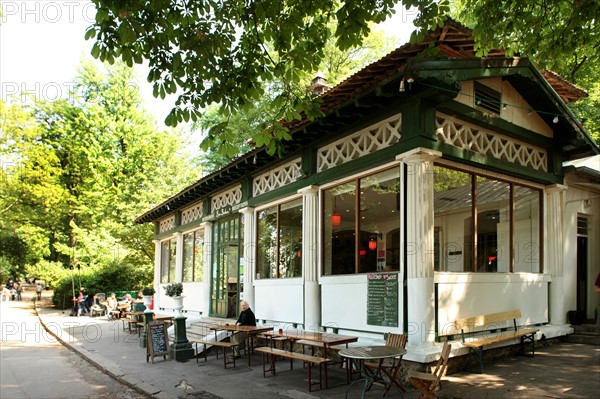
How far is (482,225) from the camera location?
9.06m

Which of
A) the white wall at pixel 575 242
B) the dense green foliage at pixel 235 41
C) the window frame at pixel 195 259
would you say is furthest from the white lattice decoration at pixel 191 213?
the white wall at pixel 575 242

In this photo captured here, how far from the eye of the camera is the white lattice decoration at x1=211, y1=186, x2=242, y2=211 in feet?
47.0

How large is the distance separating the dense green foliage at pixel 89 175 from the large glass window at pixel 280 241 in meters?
19.0

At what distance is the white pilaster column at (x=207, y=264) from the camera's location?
53.0 ft

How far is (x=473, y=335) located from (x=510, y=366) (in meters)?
0.76

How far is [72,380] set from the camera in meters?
9.52

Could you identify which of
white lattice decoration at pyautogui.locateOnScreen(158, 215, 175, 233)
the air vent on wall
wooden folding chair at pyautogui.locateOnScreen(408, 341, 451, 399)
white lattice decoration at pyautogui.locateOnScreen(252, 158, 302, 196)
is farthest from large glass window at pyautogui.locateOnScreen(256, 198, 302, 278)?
white lattice decoration at pyautogui.locateOnScreen(158, 215, 175, 233)

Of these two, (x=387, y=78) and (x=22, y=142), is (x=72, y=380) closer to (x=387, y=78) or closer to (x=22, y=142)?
(x=387, y=78)

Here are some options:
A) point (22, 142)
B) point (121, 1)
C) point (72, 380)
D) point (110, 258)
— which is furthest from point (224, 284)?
point (22, 142)

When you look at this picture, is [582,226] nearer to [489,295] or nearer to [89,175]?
[489,295]

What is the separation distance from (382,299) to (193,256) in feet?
37.1

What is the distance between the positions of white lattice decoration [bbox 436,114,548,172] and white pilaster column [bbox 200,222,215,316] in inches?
393

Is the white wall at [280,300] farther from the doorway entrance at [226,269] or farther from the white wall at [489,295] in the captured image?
the white wall at [489,295]

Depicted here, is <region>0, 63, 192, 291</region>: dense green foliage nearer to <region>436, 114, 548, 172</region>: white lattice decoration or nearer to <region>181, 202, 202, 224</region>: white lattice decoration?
<region>181, 202, 202, 224</region>: white lattice decoration
